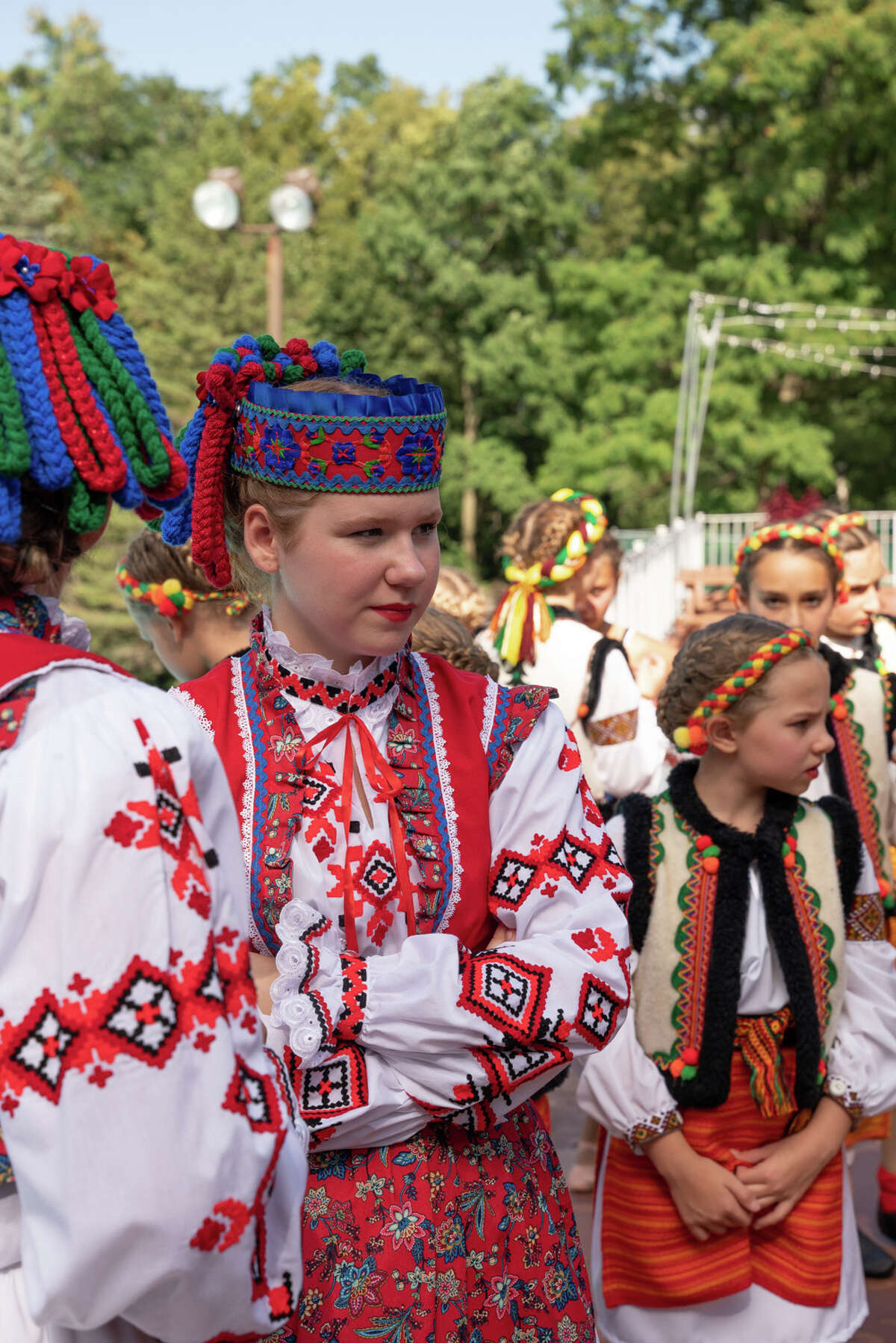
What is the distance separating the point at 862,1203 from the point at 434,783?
359 centimetres

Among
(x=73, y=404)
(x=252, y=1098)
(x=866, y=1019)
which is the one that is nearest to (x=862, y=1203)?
(x=866, y=1019)

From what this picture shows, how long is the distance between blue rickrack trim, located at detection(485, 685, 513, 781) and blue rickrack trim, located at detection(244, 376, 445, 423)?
1.53 feet

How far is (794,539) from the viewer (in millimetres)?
4422

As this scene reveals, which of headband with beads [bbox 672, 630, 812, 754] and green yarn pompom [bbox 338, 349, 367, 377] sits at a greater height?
green yarn pompom [bbox 338, 349, 367, 377]

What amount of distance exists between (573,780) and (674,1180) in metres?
1.23

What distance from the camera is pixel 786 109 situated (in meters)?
27.4

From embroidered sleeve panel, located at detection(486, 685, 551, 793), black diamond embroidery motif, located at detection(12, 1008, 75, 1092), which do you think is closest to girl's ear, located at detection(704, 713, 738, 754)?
embroidered sleeve panel, located at detection(486, 685, 551, 793)

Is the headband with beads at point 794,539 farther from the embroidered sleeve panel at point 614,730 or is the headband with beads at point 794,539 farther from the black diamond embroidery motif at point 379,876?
the black diamond embroidery motif at point 379,876

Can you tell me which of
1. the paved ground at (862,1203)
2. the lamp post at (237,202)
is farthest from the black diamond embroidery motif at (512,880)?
the lamp post at (237,202)

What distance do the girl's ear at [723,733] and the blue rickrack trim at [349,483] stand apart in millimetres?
1353

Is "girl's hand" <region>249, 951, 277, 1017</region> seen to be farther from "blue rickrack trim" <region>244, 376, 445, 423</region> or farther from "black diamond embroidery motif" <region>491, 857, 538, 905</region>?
"blue rickrack trim" <region>244, 376, 445, 423</region>

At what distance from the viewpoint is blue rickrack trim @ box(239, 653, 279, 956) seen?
81.4 inches

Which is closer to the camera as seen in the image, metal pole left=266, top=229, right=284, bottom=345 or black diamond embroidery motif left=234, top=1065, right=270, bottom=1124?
black diamond embroidery motif left=234, top=1065, right=270, bottom=1124

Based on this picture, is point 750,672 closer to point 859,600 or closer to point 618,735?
point 618,735
